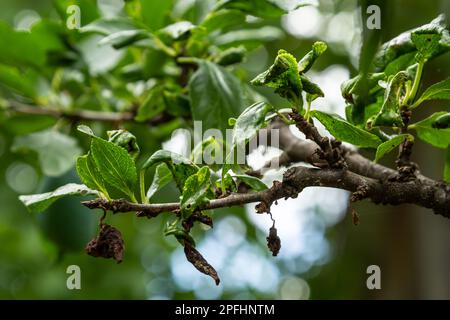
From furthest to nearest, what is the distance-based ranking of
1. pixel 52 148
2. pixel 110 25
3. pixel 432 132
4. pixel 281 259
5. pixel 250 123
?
pixel 281 259 < pixel 52 148 < pixel 110 25 < pixel 432 132 < pixel 250 123

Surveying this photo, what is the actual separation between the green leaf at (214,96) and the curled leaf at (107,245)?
21 centimetres

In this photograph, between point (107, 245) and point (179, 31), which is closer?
point (107, 245)

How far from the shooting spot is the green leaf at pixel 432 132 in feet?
2.02

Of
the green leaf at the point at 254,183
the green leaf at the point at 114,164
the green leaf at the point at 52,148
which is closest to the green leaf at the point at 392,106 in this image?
the green leaf at the point at 254,183

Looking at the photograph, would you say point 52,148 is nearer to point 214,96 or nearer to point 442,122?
point 214,96

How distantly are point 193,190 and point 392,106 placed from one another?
200 millimetres

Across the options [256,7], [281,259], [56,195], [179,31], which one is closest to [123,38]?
[179,31]

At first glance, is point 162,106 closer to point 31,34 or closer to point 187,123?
point 187,123

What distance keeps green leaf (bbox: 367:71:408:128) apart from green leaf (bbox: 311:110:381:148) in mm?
13

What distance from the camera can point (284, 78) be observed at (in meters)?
0.53

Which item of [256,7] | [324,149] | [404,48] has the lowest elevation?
[324,149]

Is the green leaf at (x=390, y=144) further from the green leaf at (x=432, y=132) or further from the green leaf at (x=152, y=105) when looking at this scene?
the green leaf at (x=152, y=105)

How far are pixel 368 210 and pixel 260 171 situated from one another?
6.01 ft

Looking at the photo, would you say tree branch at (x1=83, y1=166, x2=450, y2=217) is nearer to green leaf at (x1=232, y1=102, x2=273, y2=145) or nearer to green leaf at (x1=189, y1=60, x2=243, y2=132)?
green leaf at (x1=232, y1=102, x2=273, y2=145)
